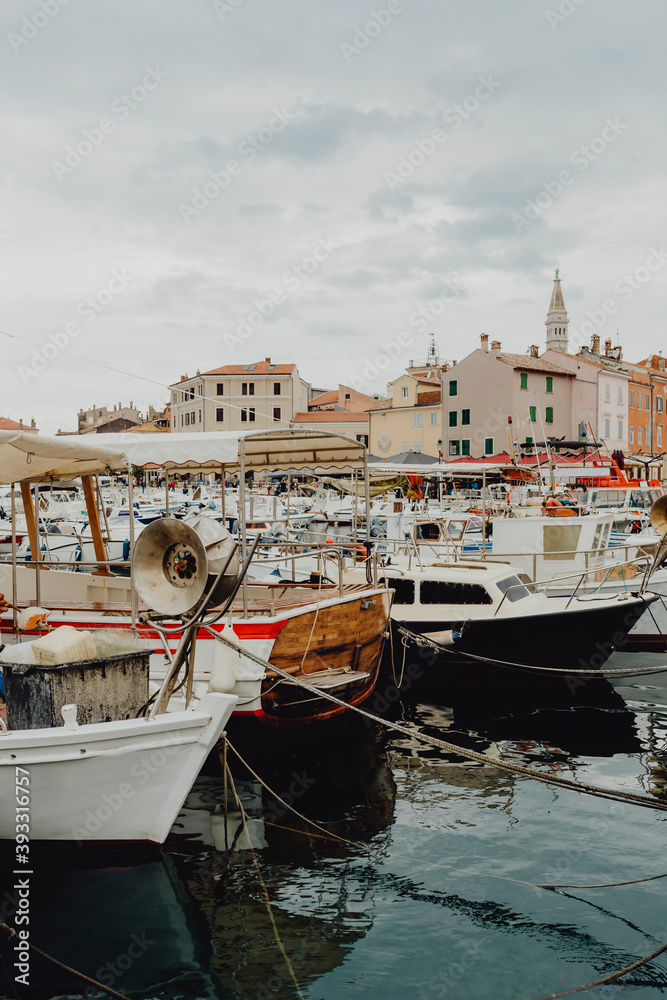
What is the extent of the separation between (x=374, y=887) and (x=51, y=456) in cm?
475

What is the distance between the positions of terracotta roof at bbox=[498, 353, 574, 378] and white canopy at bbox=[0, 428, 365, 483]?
42.4 metres

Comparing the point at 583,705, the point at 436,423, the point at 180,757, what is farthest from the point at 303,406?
the point at 180,757

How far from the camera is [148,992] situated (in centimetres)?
490

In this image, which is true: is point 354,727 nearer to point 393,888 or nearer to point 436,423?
point 393,888

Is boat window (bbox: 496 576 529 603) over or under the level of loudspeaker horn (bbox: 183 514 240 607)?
under

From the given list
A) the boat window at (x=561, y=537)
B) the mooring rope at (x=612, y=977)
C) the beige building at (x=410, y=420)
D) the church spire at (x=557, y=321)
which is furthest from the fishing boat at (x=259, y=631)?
the church spire at (x=557, y=321)

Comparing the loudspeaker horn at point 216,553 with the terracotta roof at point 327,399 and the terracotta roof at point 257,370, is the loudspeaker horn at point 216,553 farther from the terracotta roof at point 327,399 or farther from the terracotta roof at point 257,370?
the terracotta roof at point 327,399

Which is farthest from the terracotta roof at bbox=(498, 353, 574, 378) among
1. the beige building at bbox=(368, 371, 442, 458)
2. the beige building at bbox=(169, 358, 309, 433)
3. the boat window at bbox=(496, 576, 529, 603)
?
the boat window at bbox=(496, 576, 529, 603)

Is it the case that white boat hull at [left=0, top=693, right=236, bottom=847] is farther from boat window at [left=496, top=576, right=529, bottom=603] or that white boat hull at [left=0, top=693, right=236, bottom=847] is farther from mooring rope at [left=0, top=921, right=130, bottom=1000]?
boat window at [left=496, top=576, right=529, bottom=603]

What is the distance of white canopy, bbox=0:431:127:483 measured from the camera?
6630 mm

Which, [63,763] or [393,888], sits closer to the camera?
[63,763]

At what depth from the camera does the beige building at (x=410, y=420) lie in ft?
191

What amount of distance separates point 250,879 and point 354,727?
3952 mm

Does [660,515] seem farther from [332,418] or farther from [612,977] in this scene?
[332,418]
